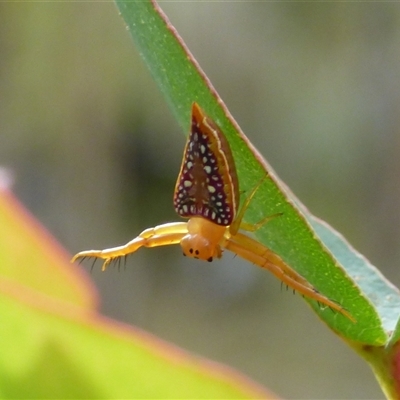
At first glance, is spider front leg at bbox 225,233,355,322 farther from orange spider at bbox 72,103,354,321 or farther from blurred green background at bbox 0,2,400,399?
blurred green background at bbox 0,2,400,399

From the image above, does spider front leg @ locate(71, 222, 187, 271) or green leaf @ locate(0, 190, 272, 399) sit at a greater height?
green leaf @ locate(0, 190, 272, 399)

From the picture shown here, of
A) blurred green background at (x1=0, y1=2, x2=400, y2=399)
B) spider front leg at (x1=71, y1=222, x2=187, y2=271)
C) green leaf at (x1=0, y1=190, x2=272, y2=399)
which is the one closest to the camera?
green leaf at (x1=0, y1=190, x2=272, y2=399)

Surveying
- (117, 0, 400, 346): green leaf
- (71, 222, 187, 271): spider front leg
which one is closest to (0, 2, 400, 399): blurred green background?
(71, 222, 187, 271): spider front leg

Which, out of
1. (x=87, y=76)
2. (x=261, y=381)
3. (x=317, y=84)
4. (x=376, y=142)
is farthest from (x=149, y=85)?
(x=261, y=381)

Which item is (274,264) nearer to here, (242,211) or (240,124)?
(242,211)

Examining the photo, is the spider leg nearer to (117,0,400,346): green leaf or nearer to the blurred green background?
(117,0,400,346): green leaf

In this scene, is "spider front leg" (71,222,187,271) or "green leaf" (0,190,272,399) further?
"spider front leg" (71,222,187,271)

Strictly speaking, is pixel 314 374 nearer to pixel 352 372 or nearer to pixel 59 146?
pixel 352 372

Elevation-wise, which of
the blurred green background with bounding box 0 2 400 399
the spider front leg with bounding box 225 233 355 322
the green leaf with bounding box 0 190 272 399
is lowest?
the blurred green background with bounding box 0 2 400 399

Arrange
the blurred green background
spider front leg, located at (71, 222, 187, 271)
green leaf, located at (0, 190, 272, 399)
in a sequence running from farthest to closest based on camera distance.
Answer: the blurred green background < spider front leg, located at (71, 222, 187, 271) < green leaf, located at (0, 190, 272, 399)
